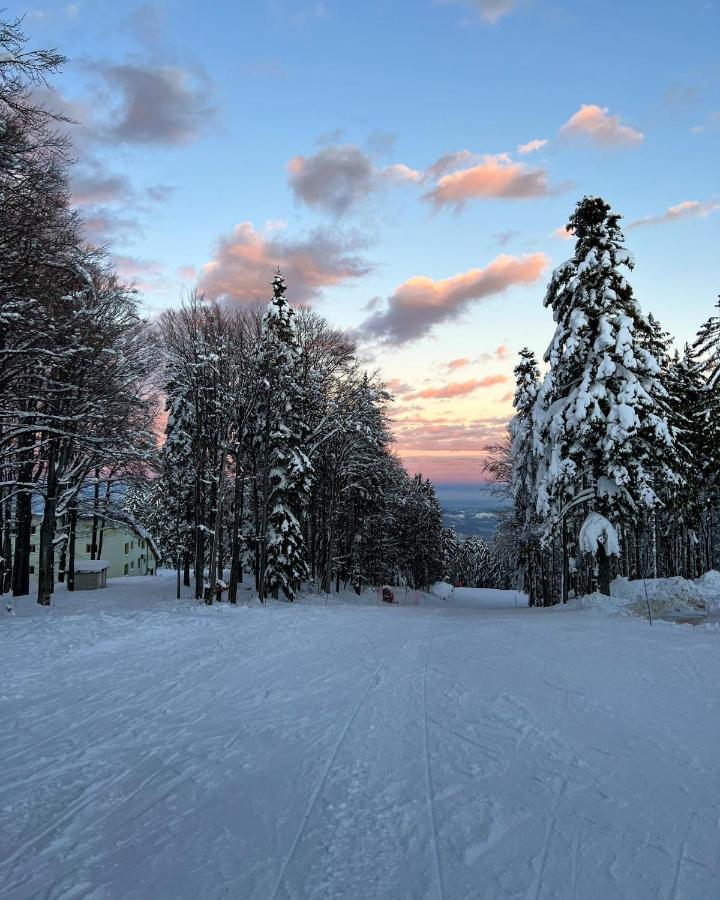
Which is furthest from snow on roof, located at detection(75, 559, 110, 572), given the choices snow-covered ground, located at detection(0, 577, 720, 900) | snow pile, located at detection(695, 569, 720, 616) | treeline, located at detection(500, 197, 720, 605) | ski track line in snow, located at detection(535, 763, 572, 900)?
ski track line in snow, located at detection(535, 763, 572, 900)

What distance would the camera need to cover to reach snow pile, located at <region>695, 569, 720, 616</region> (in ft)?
48.5

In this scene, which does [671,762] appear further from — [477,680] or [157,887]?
[157,887]

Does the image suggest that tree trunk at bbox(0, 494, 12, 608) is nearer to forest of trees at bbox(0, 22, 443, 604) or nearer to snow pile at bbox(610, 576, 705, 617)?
forest of trees at bbox(0, 22, 443, 604)

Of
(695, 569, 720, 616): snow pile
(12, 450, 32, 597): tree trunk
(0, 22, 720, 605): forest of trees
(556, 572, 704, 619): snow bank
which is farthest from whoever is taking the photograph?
(12, 450, 32, 597): tree trunk

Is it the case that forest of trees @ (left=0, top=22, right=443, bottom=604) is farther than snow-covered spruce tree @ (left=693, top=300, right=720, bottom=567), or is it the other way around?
snow-covered spruce tree @ (left=693, top=300, right=720, bottom=567)

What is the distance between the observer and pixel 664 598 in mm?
15648

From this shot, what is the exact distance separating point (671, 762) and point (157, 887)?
4.61 metres

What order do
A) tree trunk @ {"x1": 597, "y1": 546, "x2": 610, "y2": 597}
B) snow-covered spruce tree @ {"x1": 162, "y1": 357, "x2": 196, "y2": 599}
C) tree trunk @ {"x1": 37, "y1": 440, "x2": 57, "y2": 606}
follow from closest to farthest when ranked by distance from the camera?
tree trunk @ {"x1": 597, "y1": 546, "x2": 610, "y2": 597}
tree trunk @ {"x1": 37, "y1": 440, "x2": 57, "y2": 606}
snow-covered spruce tree @ {"x1": 162, "y1": 357, "x2": 196, "y2": 599}

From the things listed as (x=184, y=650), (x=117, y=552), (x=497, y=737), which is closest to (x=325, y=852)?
(x=497, y=737)

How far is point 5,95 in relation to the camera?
867cm

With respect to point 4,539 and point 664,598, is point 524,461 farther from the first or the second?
point 4,539

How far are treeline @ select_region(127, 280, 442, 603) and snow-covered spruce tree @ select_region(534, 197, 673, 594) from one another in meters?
9.79

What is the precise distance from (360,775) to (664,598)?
14298mm

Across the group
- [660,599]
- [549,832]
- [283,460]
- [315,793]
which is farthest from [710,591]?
[283,460]
